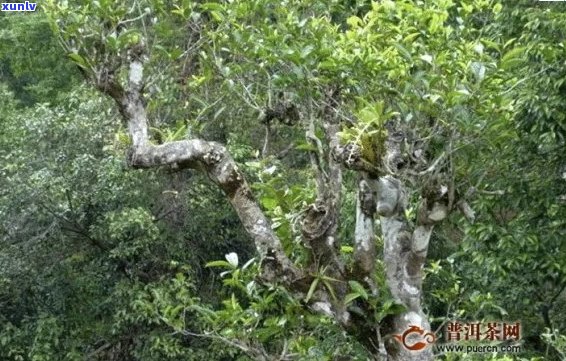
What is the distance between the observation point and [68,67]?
28.0 feet

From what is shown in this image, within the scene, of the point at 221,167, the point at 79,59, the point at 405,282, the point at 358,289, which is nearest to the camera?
the point at 358,289

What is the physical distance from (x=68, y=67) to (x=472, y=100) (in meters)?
6.33

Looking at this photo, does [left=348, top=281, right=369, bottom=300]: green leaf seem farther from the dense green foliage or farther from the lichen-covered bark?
the lichen-covered bark

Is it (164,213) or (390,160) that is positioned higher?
(390,160)

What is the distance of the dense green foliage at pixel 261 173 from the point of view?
2893 mm

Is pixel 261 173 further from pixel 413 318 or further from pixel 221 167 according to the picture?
pixel 413 318

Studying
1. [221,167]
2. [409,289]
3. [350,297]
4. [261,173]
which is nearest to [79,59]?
[221,167]

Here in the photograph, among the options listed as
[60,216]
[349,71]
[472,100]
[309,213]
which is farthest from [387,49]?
[60,216]

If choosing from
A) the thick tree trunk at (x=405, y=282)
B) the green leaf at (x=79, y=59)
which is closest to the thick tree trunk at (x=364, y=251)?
the thick tree trunk at (x=405, y=282)

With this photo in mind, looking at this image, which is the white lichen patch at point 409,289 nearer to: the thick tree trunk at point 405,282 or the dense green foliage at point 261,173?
the thick tree trunk at point 405,282

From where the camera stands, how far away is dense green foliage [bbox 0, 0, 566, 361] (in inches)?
114

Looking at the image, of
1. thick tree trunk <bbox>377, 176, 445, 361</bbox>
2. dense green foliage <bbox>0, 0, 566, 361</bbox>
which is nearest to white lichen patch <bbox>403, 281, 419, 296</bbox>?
thick tree trunk <bbox>377, 176, 445, 361</bbox>

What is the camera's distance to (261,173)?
3129mm

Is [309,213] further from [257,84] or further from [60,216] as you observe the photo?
[60,216]
